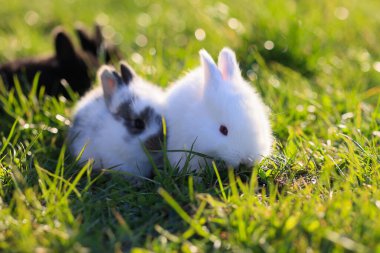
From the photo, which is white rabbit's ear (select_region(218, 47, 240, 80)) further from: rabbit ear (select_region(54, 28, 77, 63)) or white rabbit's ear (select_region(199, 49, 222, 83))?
rabbit ear (select_region(54, 28, 77, 63))

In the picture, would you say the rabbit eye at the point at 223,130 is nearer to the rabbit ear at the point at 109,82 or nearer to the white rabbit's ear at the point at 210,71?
the white rabbit's ear at the point at 210,71

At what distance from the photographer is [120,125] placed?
409 centimetres

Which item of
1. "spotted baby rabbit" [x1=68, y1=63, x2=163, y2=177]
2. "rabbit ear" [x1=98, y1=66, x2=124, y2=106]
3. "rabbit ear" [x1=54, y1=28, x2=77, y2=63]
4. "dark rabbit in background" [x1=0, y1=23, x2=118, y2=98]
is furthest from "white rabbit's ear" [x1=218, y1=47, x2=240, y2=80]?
"rabbit ear" [x1=54, y1=28, x2=77, y2=63]

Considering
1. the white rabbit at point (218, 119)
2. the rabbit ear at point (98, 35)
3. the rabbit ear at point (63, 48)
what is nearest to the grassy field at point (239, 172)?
the white rabbit at point (218, 119)

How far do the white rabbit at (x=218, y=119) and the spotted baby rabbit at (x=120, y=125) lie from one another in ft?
0.60

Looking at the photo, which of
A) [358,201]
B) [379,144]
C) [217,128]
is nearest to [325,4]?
[379,144]

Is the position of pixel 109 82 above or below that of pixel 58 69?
above

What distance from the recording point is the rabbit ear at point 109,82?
420 centimetres

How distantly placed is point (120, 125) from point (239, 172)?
967 mm

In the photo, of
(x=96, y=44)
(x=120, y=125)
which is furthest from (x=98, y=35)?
(x=120, y=125)

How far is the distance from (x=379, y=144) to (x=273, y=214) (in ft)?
5.21

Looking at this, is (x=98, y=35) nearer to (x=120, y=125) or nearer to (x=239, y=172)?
(x=120, y=125)

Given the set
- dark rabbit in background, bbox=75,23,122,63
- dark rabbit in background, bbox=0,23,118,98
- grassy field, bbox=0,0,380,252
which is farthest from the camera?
dark rabbit in background, bbox=75,23,122,63

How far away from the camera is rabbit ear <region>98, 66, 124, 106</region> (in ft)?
13.8
